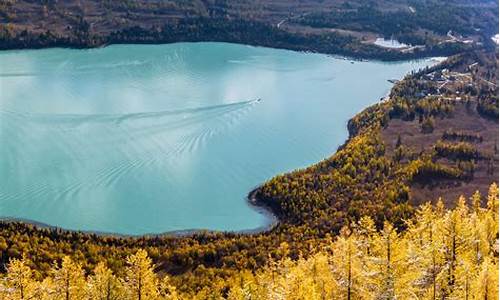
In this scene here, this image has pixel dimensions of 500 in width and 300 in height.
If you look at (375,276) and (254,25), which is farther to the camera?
(254,25)

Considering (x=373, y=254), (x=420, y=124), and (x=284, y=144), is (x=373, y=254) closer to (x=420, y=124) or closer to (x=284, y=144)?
(x=284, y=144)

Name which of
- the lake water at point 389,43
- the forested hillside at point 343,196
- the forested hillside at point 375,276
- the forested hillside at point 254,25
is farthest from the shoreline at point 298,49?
the forested hillside at point 375,276

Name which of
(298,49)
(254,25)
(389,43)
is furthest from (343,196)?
(254,25)

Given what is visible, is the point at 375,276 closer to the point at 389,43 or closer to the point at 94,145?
the point at 94,145

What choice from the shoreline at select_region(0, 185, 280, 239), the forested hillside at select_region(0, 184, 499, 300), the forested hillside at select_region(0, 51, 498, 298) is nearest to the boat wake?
the shoreline at select_region(0, 185, 280, 239)

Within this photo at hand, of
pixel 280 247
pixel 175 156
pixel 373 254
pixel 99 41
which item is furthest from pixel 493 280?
pixel 99 41

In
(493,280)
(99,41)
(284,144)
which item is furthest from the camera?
(99,41)

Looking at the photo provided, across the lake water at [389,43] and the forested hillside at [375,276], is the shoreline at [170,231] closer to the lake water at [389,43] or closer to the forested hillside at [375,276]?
the forested hillside at [375,276]

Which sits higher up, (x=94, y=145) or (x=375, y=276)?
(x=375, y=276)
